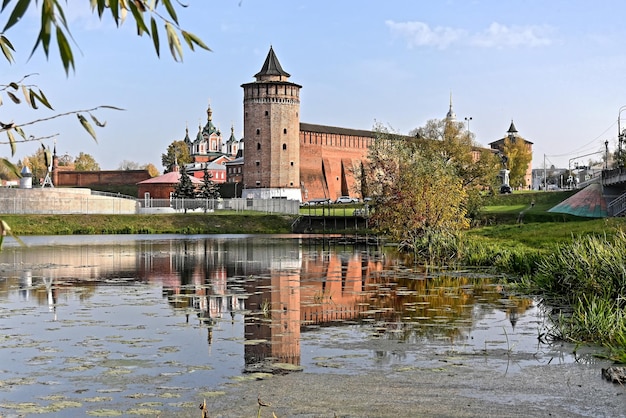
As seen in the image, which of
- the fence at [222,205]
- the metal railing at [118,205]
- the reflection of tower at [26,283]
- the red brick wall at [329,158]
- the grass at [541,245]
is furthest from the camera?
the red brick wall at [329,158]

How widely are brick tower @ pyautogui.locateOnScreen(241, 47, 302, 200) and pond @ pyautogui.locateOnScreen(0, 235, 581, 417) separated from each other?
162ft

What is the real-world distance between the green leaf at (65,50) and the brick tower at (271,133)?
65.4 meters

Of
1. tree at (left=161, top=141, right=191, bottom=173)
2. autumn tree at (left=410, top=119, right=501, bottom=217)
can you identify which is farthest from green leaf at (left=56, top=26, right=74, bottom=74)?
tree at (left=161, top=141, right=191, bottom=173)

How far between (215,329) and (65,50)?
7.74 m

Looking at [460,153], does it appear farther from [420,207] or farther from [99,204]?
[420,207]

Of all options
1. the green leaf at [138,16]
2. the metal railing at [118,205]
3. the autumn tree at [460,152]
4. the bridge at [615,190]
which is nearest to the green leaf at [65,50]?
the green leaf at [138,16]

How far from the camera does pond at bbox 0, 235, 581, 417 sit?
683cm

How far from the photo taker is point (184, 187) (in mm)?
63062

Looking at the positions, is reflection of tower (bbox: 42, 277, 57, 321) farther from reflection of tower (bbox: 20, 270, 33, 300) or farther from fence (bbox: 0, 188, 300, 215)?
fence (bbox: 0, 188, 300, 215)

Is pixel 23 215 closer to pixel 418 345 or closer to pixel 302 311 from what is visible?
pixel 302 311

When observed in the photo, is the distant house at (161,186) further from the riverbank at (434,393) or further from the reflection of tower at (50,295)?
the riverbank at (434,393)

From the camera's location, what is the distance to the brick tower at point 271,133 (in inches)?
2655

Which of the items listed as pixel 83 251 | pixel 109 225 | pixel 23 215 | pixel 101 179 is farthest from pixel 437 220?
pixel 101 179

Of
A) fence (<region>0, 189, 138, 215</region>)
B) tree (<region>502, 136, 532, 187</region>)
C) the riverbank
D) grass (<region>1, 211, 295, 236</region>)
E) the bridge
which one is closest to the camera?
the riverbank
